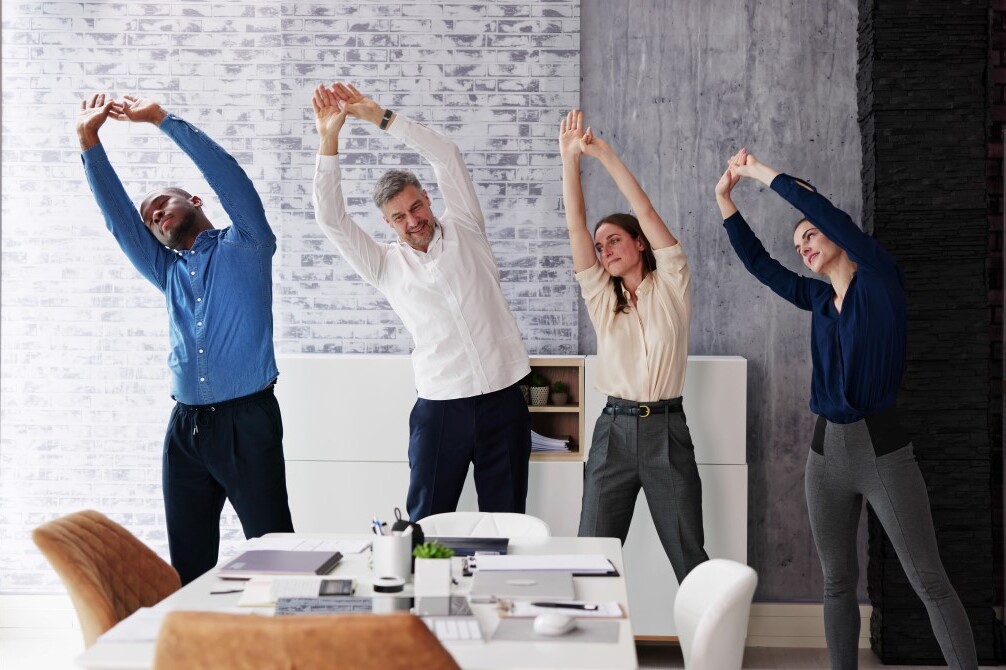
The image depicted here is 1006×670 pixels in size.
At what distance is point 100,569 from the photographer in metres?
2.35

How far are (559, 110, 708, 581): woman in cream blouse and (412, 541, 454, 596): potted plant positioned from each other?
61.9 inches

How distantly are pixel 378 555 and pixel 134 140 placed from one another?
3366 millimetres

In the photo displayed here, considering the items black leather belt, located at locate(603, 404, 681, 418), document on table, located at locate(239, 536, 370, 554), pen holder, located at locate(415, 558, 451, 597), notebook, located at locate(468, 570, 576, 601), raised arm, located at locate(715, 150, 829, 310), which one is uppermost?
raised arm, located at locate(715, 150, 829, 310)

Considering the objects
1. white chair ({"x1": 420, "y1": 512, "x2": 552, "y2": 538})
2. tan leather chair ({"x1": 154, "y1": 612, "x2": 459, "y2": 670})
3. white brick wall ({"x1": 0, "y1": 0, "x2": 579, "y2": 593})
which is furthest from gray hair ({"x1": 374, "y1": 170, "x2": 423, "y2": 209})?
tan leather chair ({"x1": 154, "y1": 612, "x2": 459, "y2": 670})

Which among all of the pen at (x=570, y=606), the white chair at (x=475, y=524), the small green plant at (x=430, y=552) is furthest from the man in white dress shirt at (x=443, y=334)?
the pen at (x=570, y=606)

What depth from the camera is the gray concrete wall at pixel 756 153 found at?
456 cm

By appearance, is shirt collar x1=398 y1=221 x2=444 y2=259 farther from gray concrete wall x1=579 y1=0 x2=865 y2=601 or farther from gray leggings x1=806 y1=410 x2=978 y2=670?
gray leggings x1=806 y1=410 x2=978 y2=670

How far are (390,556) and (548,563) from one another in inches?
16.8

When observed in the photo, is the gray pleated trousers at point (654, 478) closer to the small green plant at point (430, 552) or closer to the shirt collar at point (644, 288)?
the shirt collar at point (644, 288)

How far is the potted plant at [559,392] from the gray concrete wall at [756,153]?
71cm

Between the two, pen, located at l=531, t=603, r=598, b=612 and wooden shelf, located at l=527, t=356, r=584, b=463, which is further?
wooden shelf, located at l=527, t=356, r=584, b=463

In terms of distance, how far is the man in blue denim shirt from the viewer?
3391 mm

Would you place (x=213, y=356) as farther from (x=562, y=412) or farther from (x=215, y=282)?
(x=562, y=412)

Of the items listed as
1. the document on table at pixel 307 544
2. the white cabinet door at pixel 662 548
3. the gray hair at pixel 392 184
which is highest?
the gray hair at pixel 392 184
